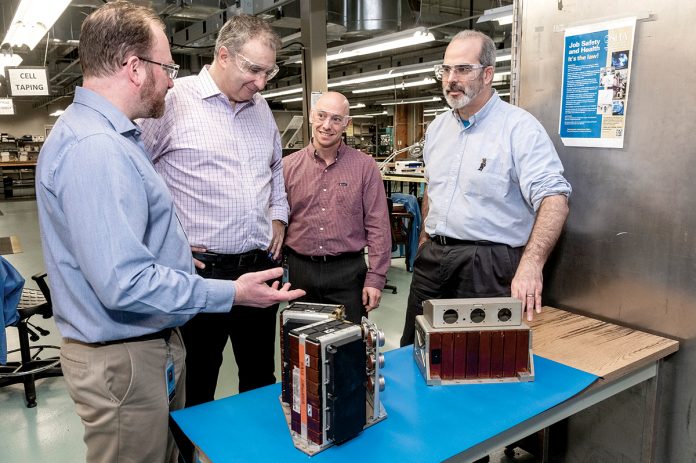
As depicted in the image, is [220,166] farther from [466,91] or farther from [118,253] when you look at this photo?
[466,91]

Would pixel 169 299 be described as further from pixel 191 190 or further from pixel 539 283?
pixel 539 283

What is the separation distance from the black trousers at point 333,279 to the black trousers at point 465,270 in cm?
46

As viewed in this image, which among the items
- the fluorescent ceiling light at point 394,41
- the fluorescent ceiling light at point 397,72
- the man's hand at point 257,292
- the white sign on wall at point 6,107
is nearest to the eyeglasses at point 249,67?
the man's hand at point 257,292

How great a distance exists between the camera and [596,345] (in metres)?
1.73

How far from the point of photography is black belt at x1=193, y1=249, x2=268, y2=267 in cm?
180

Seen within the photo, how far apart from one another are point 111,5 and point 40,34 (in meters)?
4.99

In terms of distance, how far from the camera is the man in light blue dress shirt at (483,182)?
1886 millimetres

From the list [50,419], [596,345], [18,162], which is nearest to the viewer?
[596,345]

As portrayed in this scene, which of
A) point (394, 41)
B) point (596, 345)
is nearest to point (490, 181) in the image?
point (596, 345)

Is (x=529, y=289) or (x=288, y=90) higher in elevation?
(x=288, y=90)

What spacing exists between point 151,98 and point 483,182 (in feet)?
3.93

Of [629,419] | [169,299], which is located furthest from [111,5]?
[629,419]

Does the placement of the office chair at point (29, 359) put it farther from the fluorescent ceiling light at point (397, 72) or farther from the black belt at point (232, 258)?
the fluorescent ceiling light at point (397, 72)

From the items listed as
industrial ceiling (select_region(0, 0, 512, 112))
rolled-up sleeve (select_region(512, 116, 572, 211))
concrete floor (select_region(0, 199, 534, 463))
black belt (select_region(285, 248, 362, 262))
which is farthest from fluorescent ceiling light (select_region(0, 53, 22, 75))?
rolled-up sleeve (select_region(512, 116, 572, 211))
